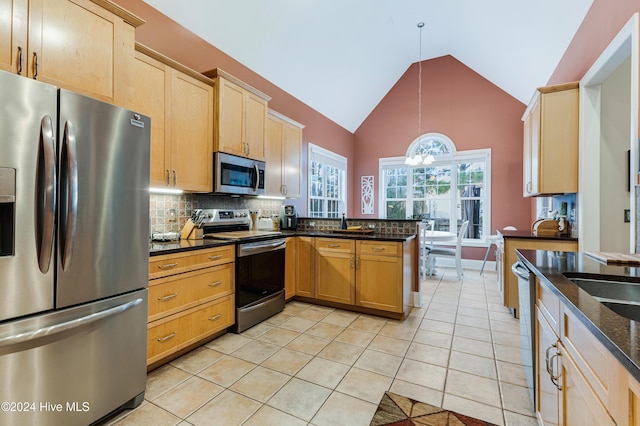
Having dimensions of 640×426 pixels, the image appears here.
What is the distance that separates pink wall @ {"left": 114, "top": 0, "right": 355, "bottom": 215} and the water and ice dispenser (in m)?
1.93

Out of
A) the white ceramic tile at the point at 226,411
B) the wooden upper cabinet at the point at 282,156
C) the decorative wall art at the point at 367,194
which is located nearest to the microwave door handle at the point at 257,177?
the wooden upper cabinet at the point at 282,156

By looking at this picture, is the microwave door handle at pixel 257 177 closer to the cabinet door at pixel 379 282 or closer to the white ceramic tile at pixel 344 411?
the cabinet door at pixel 379 282

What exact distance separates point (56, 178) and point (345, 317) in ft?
9.00

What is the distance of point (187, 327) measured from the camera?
2.28 m

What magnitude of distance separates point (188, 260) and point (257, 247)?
752 mm

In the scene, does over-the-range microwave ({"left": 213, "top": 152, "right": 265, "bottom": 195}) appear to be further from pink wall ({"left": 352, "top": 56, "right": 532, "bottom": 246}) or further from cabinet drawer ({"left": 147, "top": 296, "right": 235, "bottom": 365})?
pink wall ({"left": 352, "top": 56, "right": 532, "bottom": 246})

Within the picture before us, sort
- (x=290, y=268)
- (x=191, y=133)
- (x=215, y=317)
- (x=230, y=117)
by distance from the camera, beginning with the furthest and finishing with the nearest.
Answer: (x=290, y=268)
(x=230, y=117)
(x=191, y=133)
(x=215, y=317)

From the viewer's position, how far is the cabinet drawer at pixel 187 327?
6.70 feet

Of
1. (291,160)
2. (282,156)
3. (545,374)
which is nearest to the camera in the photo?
(545,374)

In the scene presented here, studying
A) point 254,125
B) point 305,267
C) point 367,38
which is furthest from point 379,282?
point 367,38

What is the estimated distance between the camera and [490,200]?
18.7 feet

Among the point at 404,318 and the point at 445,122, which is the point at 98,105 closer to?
the point at 404,318

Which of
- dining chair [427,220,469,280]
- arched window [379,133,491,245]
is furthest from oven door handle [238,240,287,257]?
arched window [379,133,491,245]

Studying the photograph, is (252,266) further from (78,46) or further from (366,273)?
(78,46)
